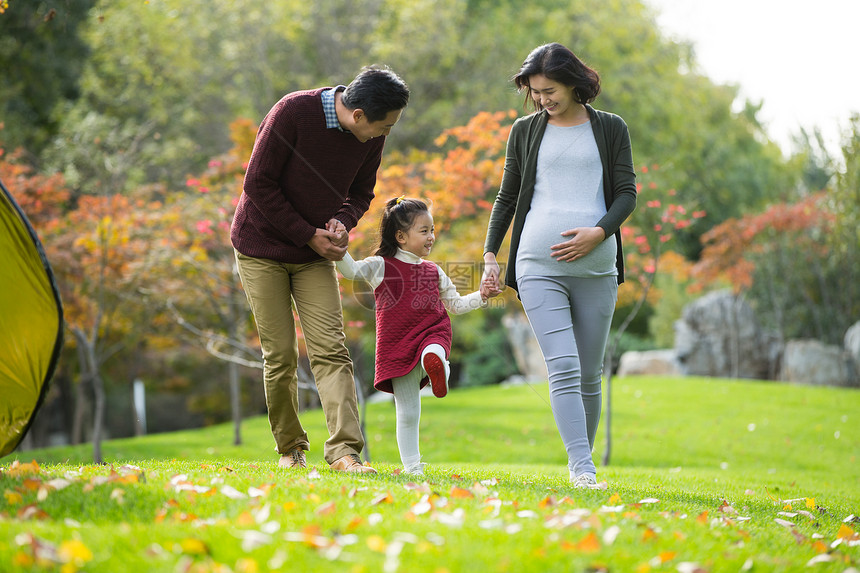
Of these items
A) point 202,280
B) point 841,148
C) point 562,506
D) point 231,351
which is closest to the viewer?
point 562,506

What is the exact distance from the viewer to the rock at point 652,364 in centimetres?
1753

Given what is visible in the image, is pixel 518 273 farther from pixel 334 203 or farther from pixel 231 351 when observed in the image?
pixel 231 351

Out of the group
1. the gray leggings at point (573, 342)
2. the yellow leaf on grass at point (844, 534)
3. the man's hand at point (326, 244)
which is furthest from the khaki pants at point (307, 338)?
the yellow leaf on grass at point (844, 534)

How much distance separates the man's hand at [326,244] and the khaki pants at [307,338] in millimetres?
210

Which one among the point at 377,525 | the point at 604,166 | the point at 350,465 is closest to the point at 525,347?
the point at 604,166

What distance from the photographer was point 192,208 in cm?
1039

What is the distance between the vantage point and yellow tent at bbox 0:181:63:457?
3.33 meters

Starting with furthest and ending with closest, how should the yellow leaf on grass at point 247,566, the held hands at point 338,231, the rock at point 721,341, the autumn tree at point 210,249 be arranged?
1. the rock at point 721,341
2. the autumn tree at point 210,249
3. the held hands at point 338,231
4. the yellow leaf on grass at point 247,566

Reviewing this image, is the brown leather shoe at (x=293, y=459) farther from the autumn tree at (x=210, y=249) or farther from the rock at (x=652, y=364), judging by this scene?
the rock at (x=652, y=364)

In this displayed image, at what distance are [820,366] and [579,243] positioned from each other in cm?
1484

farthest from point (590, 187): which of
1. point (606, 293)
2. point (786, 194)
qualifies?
point (786, 194)

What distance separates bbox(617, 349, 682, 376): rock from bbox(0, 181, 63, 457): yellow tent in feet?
51.2

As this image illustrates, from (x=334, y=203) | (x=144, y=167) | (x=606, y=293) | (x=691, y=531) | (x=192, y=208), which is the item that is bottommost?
(x=691, y=531)

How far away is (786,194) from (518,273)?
2239cm
